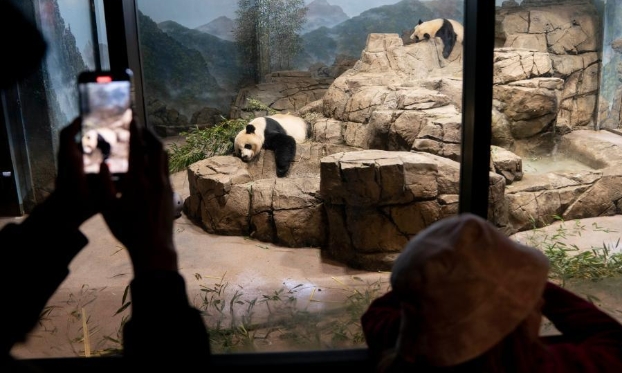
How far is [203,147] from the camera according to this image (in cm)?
748

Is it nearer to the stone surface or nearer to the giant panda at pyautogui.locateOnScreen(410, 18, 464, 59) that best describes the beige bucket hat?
the stone surface

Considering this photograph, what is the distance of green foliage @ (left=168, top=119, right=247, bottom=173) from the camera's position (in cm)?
712

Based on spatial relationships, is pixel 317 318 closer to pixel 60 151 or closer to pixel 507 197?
pixel 60 151

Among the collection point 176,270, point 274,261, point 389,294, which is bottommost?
point 274,261

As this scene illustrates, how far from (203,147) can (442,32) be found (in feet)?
18.0

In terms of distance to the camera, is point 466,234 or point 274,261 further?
point 274,261

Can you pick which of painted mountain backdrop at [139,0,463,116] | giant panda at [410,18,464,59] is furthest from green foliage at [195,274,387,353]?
giant panda at [410,18,464,59]

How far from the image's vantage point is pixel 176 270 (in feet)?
2.86

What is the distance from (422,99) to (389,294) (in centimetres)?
564

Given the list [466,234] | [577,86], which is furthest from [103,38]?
A: [577,86]

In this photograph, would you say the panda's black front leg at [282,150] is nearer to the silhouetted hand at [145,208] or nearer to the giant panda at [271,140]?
the giant panda at [271,140]

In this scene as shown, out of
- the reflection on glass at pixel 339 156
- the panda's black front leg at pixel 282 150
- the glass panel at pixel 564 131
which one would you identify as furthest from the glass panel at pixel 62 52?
the glass panel at pixel 564 131

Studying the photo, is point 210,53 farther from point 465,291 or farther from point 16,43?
point 465,291

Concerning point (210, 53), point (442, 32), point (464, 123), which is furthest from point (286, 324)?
point (442, 32)
